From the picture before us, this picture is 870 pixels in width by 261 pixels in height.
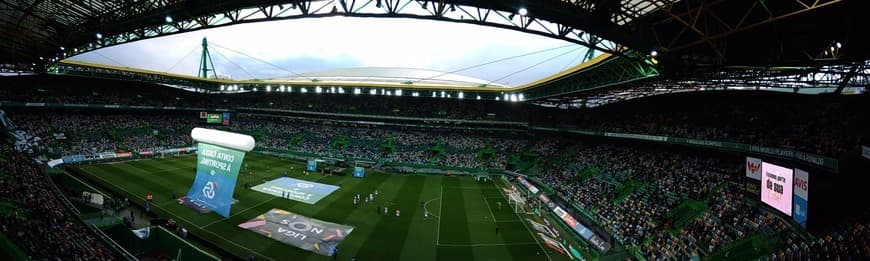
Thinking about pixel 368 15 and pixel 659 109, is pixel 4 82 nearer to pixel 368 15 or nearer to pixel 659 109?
pixel 368 15

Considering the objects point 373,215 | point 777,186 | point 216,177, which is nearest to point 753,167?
point 777,186

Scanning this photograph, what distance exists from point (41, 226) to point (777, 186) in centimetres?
3174

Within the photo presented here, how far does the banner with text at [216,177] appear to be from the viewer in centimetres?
2081

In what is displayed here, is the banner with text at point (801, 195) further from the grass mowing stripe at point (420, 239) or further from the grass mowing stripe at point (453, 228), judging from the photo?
the grass mowing stripe at point (420, 239)

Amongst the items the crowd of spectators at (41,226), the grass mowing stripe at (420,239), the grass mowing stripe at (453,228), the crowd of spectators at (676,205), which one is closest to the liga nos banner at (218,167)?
the crowd of spectators at (41,226)

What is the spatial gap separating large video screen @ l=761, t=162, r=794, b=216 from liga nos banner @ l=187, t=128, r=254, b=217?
27055 mm

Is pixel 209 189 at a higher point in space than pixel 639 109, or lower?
lower

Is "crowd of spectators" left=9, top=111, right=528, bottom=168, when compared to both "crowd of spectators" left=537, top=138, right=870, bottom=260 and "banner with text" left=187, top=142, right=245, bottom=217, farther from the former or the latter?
"banner with text" left=187, top=142, right=245, bottom=217

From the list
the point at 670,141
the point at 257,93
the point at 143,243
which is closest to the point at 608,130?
the point at 670,141

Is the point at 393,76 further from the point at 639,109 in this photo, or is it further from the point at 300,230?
the point at 300,230

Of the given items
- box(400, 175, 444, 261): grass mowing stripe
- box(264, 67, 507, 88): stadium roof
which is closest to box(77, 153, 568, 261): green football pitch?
box(400, 175, 444, 261): grass mowing stripe

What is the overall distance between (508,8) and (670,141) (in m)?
21.7

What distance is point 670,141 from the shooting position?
24.7 metres

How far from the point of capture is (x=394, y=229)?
2338 centimetres
